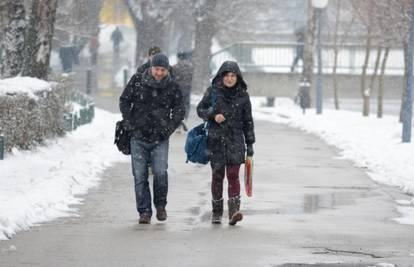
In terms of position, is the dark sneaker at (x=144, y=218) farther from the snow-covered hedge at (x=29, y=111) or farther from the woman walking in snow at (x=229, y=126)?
the snow-covered hedge at (x=29, y=111)

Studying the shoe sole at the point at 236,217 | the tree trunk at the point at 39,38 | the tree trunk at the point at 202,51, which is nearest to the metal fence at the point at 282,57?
the tree trunk at the point at 202,51

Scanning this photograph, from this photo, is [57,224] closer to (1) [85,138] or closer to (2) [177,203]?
(2) [177,203]

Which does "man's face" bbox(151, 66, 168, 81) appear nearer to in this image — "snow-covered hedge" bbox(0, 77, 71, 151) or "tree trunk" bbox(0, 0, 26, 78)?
"snow-covered hedge" bbox(0, 77, 71, 151)

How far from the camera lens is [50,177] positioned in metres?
16.6

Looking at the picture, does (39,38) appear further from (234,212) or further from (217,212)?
(234,212)

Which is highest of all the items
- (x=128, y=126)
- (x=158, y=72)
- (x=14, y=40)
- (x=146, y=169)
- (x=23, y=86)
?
(x=158, y=72)

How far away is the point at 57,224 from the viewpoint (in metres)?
12.8

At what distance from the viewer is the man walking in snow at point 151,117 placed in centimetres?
1312

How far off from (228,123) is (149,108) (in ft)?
2.67

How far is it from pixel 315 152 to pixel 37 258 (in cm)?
1373

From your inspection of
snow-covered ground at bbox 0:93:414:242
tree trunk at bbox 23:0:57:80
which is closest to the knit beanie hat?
snow-covered ground at bbox 0:93:414:242

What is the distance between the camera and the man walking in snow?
43.0 ft

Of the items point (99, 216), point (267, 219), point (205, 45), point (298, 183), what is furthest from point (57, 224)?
point (205, 45)

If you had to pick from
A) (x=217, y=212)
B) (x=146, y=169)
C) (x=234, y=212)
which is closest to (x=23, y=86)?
(x=146, y=169)
